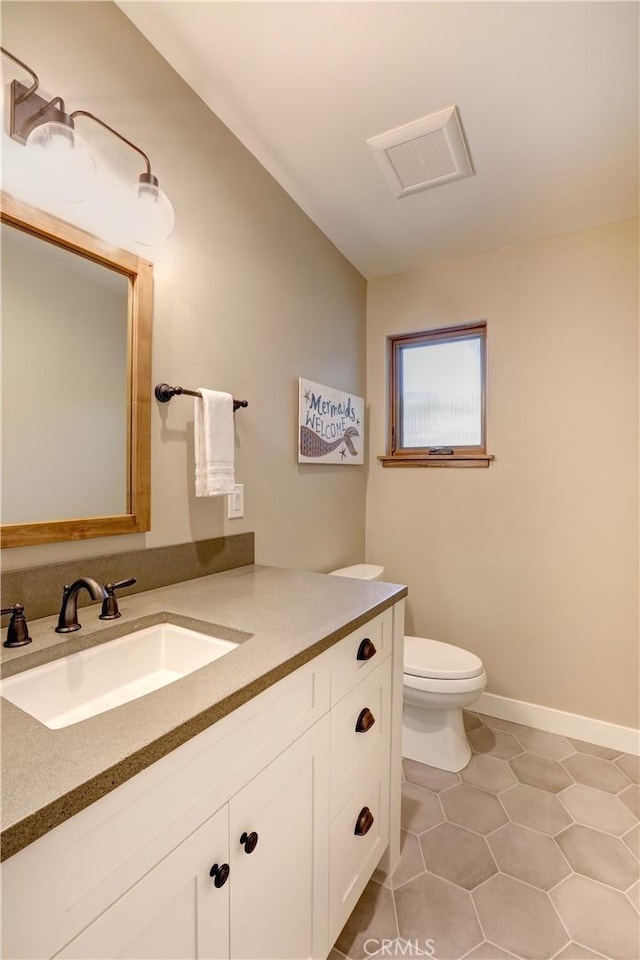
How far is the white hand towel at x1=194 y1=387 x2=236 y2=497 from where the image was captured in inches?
52.8

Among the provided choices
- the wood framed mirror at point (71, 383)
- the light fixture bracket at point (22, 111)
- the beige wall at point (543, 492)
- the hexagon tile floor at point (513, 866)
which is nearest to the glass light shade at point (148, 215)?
the wood framed mirror at point (71, 383)

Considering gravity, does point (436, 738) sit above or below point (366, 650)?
below

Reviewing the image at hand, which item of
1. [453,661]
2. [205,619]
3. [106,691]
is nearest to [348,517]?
[453,661]

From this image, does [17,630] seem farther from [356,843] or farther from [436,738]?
[436,738]

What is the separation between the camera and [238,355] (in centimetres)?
161

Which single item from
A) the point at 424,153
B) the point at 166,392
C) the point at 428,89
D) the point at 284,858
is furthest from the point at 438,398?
the point at 284,858

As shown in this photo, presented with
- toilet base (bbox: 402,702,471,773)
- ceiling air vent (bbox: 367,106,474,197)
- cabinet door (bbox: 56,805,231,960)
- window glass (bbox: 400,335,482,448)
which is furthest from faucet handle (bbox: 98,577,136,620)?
window glass (bbox: 400,335,482,448)

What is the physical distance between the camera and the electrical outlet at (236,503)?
1.58 metres

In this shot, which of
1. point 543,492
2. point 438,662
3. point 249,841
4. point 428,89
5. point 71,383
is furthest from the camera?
point 543,492

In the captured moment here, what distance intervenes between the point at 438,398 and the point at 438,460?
38 cm

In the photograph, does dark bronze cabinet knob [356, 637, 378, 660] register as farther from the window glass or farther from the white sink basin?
the window glass

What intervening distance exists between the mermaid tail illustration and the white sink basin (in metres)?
1.11

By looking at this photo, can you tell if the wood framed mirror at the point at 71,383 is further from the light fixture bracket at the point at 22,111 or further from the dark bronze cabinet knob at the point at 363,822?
the dark bronze cabinet knob at the point at 363,822

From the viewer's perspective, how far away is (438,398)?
8.41 feet
